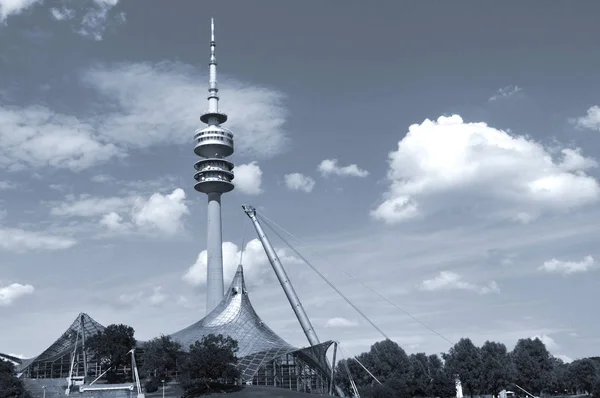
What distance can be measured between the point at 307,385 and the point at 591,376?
196 feet

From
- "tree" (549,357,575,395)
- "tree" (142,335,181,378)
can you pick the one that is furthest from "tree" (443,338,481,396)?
"tree" (142,335,181,378)

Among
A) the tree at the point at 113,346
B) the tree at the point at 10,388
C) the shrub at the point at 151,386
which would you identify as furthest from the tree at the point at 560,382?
the tree at the point at 10,388

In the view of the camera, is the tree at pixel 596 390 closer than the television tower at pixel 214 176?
Yes

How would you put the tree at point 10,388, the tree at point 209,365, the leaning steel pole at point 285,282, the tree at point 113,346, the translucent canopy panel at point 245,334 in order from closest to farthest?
1. the tree at point 10,388
2. the tree at point 209,365
3. the translucent canopy panel at point 245,334
4. the tree at point 113,346
5. the leaning steel pole at point 285,282

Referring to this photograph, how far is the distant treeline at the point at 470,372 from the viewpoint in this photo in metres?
120

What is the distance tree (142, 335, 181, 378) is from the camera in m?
106

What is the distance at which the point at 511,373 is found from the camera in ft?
398

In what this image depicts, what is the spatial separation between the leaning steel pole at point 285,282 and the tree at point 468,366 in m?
29.4

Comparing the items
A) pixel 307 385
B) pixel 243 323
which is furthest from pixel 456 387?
pixel 243 323

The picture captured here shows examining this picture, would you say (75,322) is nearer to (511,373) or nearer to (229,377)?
(229,377)

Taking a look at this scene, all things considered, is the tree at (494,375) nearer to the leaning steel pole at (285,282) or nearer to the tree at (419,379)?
the tree at (419,379)

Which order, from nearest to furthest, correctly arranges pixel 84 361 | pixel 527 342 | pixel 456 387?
pixel 84 361 < pixel 456 387 < pixel 527 342

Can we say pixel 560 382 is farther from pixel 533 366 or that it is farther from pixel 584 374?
pixel 533 366

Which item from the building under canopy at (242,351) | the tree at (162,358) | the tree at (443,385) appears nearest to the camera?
the tree at (162,358)
